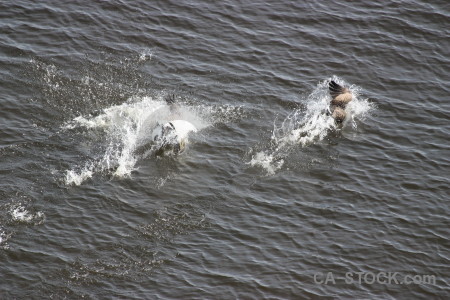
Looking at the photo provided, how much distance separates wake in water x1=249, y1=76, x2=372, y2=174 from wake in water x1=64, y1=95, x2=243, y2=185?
189 centimetres

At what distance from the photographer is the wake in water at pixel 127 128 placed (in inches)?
725

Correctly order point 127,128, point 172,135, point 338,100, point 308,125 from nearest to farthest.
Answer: point 172,135
point 127,128
point 308,125
point 338,100

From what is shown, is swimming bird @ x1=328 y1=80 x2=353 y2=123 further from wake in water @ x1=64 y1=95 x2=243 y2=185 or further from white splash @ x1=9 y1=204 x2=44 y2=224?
white splash @ x1=9 y1=204 x2=44 y2=224

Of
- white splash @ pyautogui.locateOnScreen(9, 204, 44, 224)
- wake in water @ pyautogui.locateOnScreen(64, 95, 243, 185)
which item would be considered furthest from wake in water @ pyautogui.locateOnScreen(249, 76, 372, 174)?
white splash @ pyautogui.locateOnScreen(9, 204, 44, 224)

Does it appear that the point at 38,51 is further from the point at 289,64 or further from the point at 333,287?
the point at 333,287

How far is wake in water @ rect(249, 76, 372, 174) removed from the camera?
64.0ft

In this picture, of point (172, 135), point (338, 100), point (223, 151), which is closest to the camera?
point (172, 135)

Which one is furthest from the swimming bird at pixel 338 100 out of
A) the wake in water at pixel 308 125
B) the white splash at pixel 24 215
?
the white splash at pixel 24 215

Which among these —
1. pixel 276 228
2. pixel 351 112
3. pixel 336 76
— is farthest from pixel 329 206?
pixel 336 76

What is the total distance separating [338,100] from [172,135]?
216 inches

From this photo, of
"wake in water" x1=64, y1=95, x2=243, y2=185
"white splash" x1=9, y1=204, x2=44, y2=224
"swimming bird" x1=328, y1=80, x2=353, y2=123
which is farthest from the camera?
"swimming bird" x1=328, y1=80, x2=353, y2=123

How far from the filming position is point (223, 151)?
19.7 metres

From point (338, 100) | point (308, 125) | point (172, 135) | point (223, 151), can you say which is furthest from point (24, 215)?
point (338, 100)

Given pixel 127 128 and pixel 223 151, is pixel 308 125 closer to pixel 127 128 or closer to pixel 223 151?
pixel 223 151
